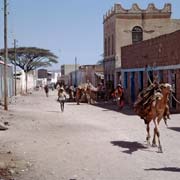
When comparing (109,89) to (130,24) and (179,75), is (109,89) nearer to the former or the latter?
(130,24)

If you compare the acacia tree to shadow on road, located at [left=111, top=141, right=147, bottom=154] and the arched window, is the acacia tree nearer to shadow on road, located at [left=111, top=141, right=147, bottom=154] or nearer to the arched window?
the arched window

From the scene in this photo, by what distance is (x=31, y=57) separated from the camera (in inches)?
3644

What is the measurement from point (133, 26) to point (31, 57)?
154ft

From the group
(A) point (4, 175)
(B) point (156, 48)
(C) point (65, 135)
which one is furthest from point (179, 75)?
(A) point (4, 175)

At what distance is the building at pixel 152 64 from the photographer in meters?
27.1

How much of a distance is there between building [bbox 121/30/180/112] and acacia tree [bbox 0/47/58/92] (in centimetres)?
5051

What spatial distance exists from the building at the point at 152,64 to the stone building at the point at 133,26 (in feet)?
22.9

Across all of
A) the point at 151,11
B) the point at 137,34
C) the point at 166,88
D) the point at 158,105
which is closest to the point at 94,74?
A: the point at 137,34

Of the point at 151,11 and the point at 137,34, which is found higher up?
the point at 151,11

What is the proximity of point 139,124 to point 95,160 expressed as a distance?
30.3 ft

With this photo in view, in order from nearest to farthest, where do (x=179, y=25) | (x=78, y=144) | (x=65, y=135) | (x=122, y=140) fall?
(x=78, y=144) → (x=122, y=140) → (x=65, y=135) → (x=179, y=25)

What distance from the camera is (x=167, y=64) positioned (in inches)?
1121

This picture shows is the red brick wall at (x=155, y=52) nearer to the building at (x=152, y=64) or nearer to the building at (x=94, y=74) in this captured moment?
the building at (x=152, y=64)

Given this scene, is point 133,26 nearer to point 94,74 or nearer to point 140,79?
point 140,79
